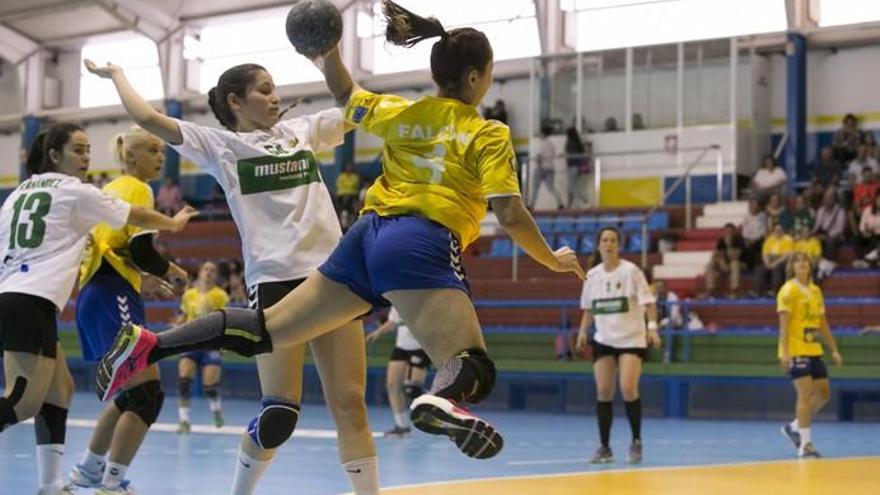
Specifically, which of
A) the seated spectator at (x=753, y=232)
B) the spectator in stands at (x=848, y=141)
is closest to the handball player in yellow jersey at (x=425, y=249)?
the seated spectator at (x=753, y=232)

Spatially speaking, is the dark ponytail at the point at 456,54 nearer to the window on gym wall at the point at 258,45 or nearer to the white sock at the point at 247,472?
the white sock at the point at 247,472

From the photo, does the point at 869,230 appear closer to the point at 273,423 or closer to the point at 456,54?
the point at 273,423

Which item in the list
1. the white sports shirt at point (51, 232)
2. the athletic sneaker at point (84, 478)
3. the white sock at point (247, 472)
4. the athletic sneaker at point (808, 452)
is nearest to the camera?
the white sock at point (247, 472)

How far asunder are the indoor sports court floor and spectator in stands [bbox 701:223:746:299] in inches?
144

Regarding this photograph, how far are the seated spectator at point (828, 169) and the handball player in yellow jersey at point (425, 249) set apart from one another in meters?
16.6

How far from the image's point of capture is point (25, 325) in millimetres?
5809

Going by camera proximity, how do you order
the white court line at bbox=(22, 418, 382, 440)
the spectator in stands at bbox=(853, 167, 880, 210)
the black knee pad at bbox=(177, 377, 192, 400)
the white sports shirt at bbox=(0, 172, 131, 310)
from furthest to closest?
the spectator in stands at bbox=(853, 167, 880, 210) → the black knee pad at bbox=(177, 377, 192, 400) → the white court line at bbox=(22, 418, 382, 440) → the white sports shirt at bbox=(0, 172, 131, 310)

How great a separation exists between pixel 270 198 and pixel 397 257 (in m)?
1.09

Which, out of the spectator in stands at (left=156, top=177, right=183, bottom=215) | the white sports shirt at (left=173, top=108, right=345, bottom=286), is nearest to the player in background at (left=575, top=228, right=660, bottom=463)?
the white sports shirt at (left=173, top=108, right=345, bottom=286)

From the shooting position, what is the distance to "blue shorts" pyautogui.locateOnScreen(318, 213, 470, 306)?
4.32 m

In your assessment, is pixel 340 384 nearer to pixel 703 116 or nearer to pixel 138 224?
pixel 138 224

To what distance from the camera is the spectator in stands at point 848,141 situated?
2105 cm

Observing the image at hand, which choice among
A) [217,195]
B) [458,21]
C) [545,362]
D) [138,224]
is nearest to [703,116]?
[458,21]

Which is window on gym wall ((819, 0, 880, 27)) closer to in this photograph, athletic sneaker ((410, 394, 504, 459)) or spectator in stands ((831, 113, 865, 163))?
spectator in stands ((831, 113, 865, 163))
